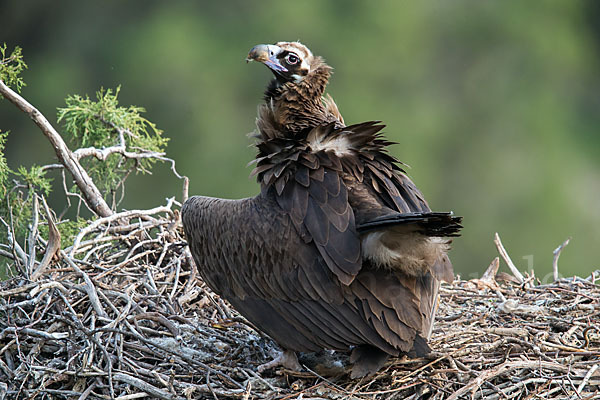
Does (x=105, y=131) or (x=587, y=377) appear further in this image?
(x=105, y=131)

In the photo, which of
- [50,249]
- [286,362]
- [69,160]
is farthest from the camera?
[69,160]

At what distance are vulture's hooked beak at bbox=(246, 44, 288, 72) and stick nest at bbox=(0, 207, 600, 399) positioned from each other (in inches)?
42.9

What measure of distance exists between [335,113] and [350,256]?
0.95m

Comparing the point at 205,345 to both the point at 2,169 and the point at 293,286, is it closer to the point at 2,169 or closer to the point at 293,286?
the point at 293,286

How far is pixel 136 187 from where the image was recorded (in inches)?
310

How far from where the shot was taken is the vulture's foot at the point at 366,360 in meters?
2.62

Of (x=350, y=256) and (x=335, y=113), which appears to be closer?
(x=350, y=256)

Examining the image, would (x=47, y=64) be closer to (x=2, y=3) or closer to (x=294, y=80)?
(x=2, y=3)

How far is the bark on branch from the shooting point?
11.7ft

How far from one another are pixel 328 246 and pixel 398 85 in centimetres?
856

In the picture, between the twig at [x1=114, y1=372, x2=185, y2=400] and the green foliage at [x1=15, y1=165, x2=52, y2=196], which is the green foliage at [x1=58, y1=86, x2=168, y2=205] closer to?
the green foliage at [x1=15, y1=165, x2=52, y2=196]

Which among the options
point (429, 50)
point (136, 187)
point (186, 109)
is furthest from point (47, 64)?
point (429, 50)

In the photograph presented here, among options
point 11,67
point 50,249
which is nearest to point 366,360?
point 50,249

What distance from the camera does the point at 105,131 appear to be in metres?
4.15
